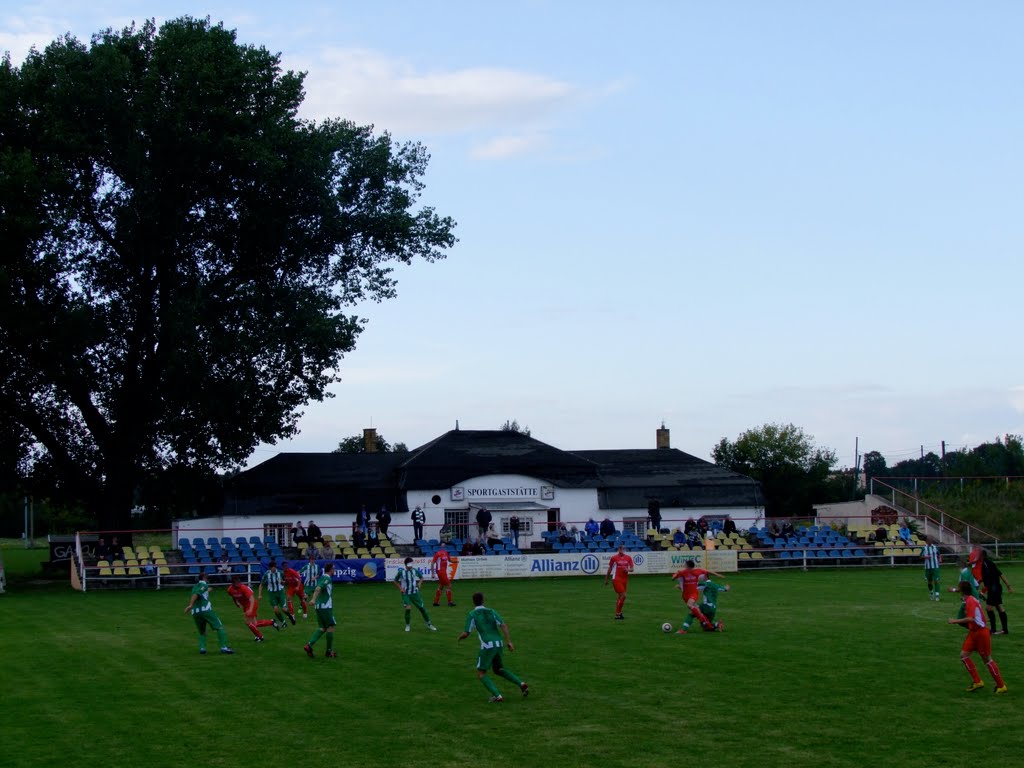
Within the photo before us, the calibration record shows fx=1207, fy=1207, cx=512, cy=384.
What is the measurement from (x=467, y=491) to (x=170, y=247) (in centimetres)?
1787

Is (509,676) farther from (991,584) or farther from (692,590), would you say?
(991,584)

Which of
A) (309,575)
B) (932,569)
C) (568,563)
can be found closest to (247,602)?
(309,575)

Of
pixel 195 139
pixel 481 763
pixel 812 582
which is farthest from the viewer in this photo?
pixel 195 139

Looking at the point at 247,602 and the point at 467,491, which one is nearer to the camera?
the point at 247,602

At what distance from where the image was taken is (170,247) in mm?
49781

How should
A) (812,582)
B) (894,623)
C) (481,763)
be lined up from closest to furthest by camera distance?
1. (481,763)
2. (894,623)
3. (812,582)

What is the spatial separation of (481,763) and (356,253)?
41.2 m

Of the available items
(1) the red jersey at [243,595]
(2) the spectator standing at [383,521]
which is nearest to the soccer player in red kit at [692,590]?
(1) the red jersey at [243,595]

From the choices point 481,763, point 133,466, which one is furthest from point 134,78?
→ point 481,763

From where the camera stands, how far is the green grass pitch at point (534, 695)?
1538cm

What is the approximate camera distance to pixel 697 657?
77.4ft

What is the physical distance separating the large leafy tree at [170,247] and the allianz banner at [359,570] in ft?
25.5

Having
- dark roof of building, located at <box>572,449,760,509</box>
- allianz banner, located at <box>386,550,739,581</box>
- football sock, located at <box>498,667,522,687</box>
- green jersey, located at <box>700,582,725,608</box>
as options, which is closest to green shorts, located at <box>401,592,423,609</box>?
green jersey, located at <box>700,582,725,608</box>

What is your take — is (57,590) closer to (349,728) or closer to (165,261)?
(165,261)
